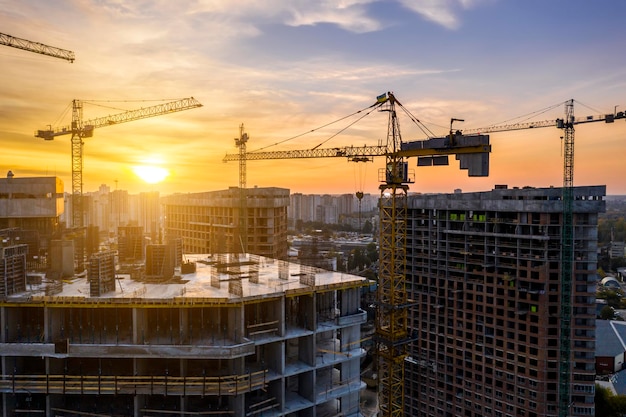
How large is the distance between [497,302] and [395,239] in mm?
9684

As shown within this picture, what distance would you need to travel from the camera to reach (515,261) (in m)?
36.0

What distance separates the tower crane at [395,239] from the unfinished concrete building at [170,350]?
1447 centimetres

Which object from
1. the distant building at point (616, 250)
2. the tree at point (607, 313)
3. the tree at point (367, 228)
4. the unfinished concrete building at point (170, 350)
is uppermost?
the unfinished concrete building at point (170, 350)

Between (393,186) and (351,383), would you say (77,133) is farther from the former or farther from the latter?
Answer: (351,383)

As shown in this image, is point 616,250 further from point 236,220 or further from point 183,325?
point 183,325

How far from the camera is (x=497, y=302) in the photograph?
36625mm

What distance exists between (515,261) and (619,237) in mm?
137951

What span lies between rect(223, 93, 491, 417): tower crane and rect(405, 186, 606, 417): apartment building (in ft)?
8.49

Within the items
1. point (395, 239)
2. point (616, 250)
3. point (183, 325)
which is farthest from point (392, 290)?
point (616, 250)

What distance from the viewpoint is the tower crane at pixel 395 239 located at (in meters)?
34.5

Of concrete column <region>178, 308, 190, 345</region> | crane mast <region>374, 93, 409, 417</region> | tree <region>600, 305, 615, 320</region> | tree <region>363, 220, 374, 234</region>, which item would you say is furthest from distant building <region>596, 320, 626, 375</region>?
tree <region>363, 220, 374, 234</region>

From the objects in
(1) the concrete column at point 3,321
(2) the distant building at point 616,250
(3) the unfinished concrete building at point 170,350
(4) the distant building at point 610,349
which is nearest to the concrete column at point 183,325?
(3) the unfinished concrete building at point 170,350

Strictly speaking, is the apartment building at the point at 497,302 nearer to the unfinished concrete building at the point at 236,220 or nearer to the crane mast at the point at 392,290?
the crane mast at the point at 392,290

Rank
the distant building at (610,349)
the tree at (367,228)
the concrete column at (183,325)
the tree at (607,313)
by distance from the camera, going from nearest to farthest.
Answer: the concrete column at (183,325)
the distant building at (610,349)
the tree at (607,313)
the tree at (367,228)
